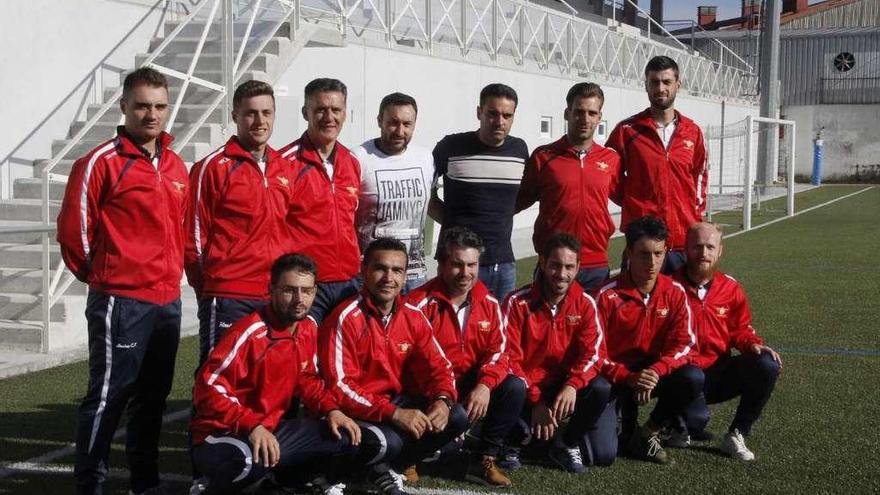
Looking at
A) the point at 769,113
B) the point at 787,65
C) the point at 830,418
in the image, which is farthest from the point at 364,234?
the point at 787,65

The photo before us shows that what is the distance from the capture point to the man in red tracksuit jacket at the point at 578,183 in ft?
18.2

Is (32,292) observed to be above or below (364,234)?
below

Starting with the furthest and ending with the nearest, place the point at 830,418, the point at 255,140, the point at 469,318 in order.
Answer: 1. the point at 830,418
2. the point at 469,318
3. the point at 255,140

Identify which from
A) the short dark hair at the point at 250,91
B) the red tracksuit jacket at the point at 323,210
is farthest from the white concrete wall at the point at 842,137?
the short dark hair at the point at 250,91

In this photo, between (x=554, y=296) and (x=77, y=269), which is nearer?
(x=77, y=269)

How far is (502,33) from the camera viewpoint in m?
19.9

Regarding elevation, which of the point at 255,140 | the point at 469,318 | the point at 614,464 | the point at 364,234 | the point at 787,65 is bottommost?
the point at 614,464

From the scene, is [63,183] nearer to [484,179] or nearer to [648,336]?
[484,179]

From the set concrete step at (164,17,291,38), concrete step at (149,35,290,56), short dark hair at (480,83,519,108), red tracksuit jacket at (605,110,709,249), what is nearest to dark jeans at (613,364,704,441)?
red tracksuit jacket at (605,110,709,249)

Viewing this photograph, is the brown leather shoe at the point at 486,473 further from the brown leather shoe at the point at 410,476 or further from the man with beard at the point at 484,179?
the man with beard at the point at 484,179

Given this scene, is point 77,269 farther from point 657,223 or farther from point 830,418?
Result: point 830,418

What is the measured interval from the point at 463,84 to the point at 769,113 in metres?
14.5

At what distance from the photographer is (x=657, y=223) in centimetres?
524

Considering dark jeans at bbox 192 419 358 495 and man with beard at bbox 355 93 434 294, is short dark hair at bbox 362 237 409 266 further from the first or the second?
dark jeans at bbox 192 419 358 495
